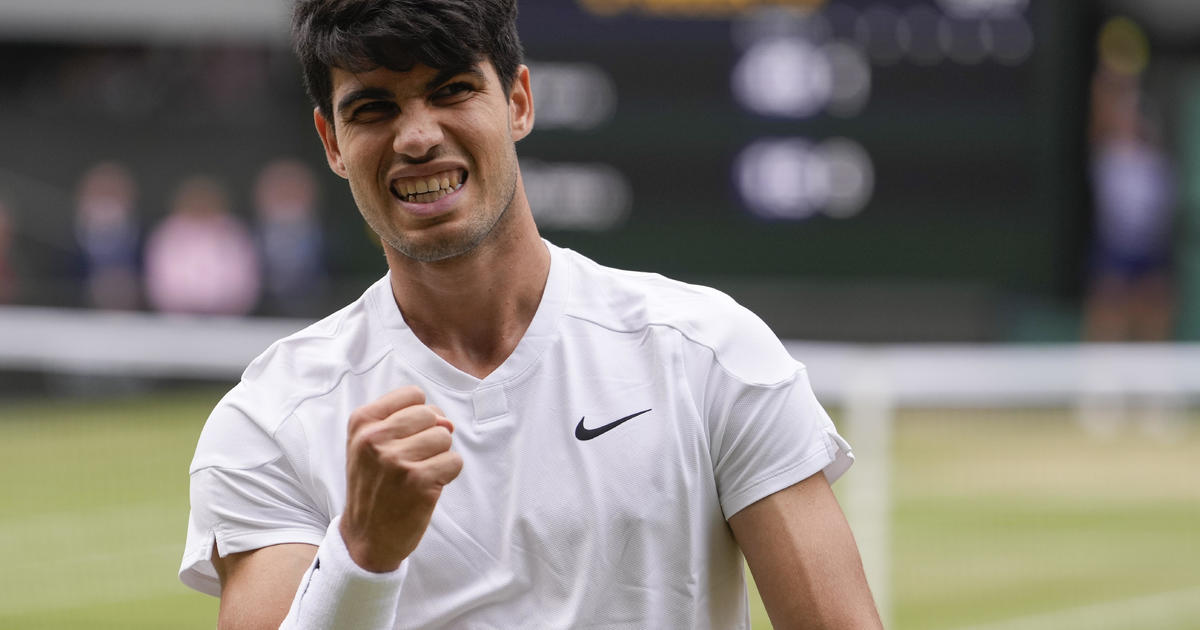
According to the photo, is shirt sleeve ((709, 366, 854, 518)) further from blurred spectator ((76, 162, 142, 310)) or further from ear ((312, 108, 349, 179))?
blurred spectator ((76, 162, 142, 310))

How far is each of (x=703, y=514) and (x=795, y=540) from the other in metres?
0.15

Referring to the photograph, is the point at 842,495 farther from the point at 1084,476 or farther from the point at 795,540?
the point at 795,540

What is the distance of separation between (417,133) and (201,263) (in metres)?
15.3

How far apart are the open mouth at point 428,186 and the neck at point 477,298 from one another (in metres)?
0.13

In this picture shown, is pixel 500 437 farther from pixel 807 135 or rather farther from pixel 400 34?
pixel 807 135

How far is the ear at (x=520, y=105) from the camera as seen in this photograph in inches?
113

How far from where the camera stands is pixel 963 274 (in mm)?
12320

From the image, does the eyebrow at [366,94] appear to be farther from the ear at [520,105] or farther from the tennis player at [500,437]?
the ear at [520,105]

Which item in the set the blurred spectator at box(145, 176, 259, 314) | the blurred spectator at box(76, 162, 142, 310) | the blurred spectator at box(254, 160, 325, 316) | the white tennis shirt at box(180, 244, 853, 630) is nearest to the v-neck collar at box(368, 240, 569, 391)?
the white tennis shirt at box(180, 244, 853, 630)

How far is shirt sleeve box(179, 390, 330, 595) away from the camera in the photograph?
271 centimetres

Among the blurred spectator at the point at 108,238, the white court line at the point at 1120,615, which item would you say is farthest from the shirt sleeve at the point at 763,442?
the blurred spectator at the point at 108,238

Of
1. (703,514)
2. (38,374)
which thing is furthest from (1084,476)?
(703,514)

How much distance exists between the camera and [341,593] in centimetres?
252

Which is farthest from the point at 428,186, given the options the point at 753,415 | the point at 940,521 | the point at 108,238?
the point at 108,238
